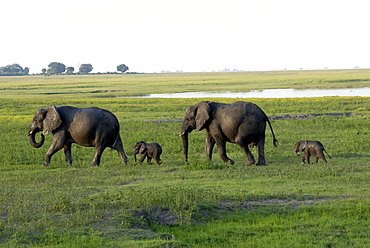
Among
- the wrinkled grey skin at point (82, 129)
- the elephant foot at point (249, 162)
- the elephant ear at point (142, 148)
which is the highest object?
the wrinkled grey skin at point (82, 129)

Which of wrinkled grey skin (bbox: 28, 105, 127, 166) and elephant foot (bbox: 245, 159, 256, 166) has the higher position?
wrinkled grey skin (bbox: 28, 105, 127, 166)

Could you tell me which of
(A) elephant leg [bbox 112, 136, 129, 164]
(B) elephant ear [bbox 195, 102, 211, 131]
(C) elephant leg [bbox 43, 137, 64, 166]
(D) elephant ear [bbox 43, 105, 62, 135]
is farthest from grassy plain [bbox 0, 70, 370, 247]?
(B) elephant ear [bbox 195, 102, 211, 131]

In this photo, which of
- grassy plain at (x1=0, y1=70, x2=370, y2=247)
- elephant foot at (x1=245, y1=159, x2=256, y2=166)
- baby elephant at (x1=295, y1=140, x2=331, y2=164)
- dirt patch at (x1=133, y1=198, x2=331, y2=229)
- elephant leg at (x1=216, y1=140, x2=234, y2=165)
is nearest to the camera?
grassy plain at (x1=0, y1=70, x2=370, y2=247)

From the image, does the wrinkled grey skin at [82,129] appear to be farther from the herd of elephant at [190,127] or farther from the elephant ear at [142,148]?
the elephant ear at [142,148]

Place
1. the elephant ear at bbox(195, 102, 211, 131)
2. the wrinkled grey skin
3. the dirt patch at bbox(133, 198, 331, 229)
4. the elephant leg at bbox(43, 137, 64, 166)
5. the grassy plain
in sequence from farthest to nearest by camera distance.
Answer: the elephant leg at bbox(43, 137, 64, 166) → the wrinkled grey skin → the elephant ear at bbox(195, 102, 211, 131) → the dirt patch at bbox(133, 198, 331, 229) → the grassy plain

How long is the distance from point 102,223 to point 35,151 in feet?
45.0

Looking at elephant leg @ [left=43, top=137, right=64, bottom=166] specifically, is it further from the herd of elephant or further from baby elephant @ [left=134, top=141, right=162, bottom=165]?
baby elephant @ [left=134, top=141, right=162, bottom=165]

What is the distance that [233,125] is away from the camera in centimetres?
1920

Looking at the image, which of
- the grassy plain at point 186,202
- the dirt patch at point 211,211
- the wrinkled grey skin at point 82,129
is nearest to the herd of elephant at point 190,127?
the wrinkled grey skin at point 82,129

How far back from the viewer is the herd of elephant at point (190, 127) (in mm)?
19125

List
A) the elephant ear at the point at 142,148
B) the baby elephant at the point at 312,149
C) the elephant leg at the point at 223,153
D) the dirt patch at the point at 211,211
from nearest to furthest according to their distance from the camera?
the dirt patch at the point at 211,211 → the baby elephant at the point at 312,149 → the elephant leg at the point at 223,153 → the elephant ear at the point at 142,148

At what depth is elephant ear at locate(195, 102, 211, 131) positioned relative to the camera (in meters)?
19.6

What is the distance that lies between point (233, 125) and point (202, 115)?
46.7 inches

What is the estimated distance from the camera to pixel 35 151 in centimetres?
2355
